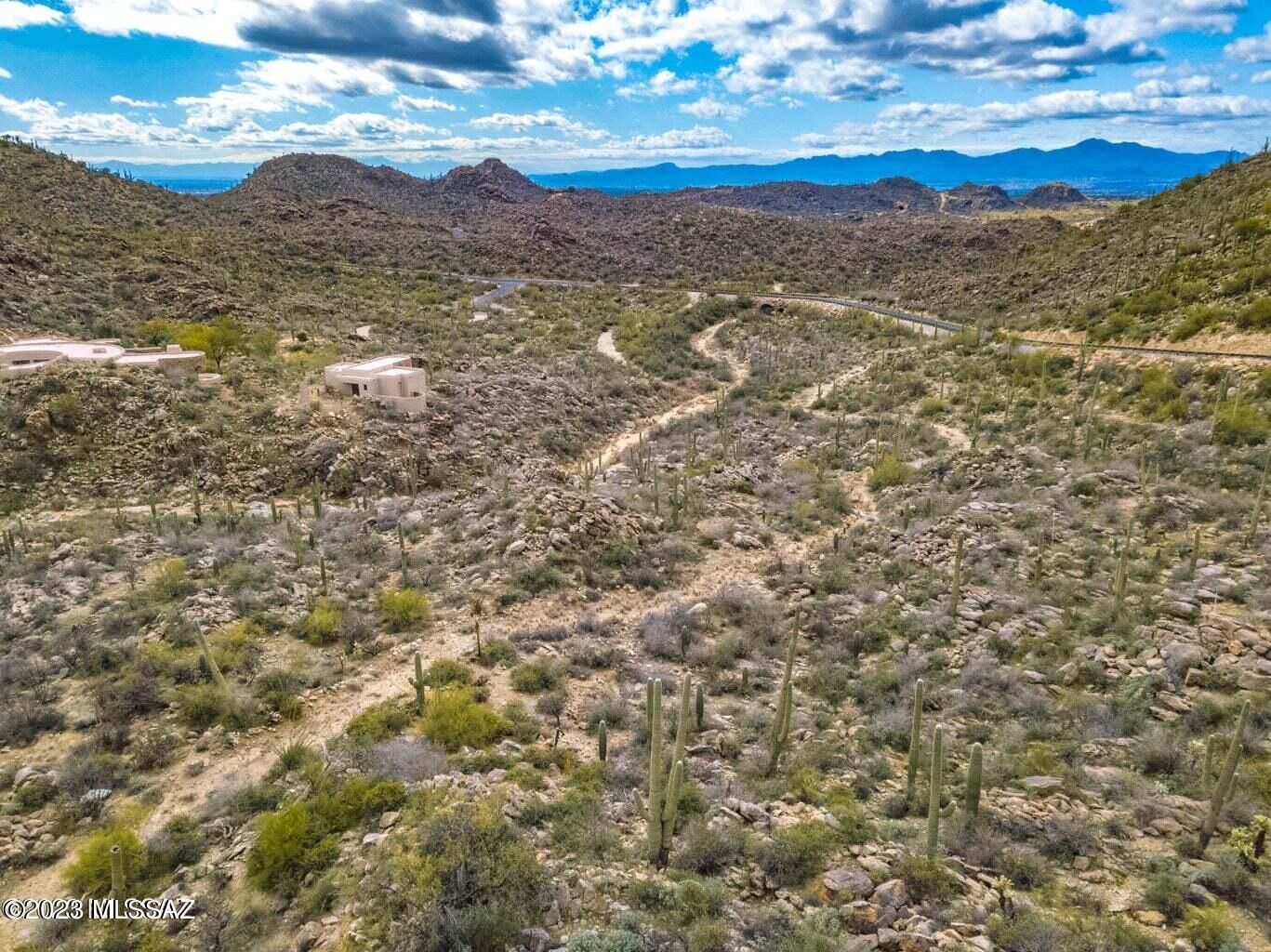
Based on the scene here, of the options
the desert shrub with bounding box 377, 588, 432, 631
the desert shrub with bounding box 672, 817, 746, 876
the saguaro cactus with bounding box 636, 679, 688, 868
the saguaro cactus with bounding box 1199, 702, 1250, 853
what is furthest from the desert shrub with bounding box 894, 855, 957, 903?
the desert shrub with bounding box 377, 588, 432, 631

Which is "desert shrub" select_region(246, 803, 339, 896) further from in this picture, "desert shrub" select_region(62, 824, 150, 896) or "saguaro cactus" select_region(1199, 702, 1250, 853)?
"saguaro cactus" select_region(1199, 702, 1250, 853)

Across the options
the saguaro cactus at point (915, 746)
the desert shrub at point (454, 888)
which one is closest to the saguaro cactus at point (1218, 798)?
the saguaro cactus at point (915, 746)

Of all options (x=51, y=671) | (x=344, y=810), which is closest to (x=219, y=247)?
(x=51, y=671)

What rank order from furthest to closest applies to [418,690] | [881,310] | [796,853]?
1. [881,310]
2. [418,690]
3. [796,853]

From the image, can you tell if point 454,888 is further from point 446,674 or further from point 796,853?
point 446,674

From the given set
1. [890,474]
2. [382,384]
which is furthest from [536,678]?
[382,384]

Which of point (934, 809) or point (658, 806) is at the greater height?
point (934, 809)

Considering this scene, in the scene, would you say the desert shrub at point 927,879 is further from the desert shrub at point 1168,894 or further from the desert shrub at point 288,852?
the desert shrub at point 288,852

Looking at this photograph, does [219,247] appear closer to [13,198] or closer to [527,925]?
[13,198]
